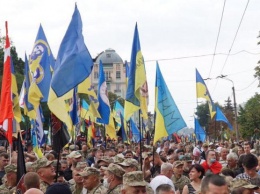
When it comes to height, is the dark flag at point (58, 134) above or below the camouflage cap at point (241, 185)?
above

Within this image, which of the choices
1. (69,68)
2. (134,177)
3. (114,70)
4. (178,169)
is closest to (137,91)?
(69,68)

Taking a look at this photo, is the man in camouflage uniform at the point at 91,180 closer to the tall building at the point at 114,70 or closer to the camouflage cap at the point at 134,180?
the camouflage cap at the point at 134,180

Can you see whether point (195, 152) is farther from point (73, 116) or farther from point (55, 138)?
point (55, 138)

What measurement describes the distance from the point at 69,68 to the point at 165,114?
9.08ft

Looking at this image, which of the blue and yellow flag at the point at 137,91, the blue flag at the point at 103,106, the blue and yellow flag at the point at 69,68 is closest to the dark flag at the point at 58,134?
the blue and yellow flag at the point at 69,68

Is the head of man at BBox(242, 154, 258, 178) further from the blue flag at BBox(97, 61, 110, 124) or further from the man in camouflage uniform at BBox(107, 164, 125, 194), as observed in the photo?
the blue flag at BBox(97, 61, 110, 124)

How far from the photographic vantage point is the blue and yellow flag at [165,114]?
12195mm

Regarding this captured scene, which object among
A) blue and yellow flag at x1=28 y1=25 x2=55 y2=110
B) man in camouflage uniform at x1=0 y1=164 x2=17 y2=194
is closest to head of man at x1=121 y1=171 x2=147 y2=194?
man in camouflage uniform at x1=0 y1=164 x2=17 y2=194

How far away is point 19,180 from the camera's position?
848cm

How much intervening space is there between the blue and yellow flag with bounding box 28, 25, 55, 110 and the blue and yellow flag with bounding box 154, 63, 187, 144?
2.80 m

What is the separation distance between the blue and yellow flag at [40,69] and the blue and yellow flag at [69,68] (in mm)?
2543

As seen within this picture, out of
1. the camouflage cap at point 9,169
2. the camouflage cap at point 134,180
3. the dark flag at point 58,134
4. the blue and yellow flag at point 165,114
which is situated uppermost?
the blue and yellow flag at point 165,114

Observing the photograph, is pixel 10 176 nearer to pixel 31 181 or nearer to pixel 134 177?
pixel 31 181

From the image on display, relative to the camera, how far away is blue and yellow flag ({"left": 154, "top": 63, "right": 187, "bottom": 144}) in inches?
480
